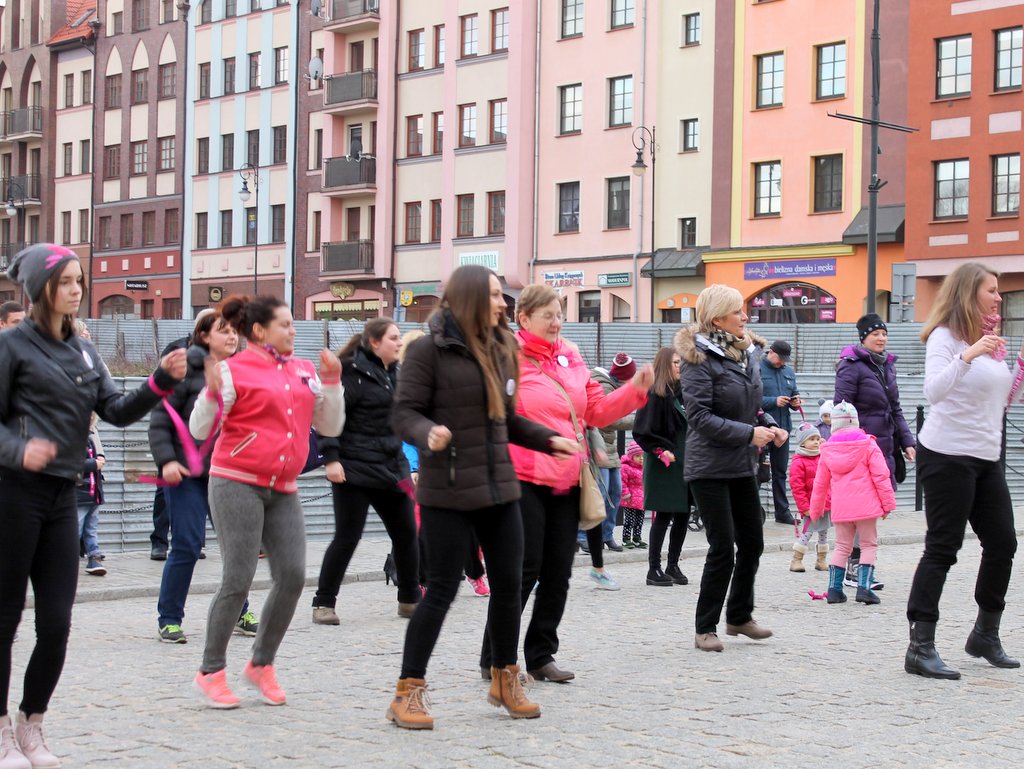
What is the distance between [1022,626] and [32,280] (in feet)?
21.1

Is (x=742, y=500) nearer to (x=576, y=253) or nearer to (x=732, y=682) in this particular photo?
(x=732, y=682)

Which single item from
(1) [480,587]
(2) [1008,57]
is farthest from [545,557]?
(2) [1008,57]

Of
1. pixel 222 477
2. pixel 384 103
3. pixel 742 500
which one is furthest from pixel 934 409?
pixel 384 103

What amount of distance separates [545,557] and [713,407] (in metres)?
1.61

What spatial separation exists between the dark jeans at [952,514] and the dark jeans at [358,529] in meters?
3.37

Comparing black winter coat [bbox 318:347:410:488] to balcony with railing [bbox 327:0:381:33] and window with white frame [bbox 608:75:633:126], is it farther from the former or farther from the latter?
balcony with railing [bbox 327:0:381:33]

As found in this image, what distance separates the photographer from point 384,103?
186 feet

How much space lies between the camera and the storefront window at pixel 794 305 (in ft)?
143

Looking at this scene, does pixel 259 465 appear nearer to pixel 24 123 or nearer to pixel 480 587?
pixel 480 587

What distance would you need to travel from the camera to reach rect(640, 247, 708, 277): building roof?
152 ft

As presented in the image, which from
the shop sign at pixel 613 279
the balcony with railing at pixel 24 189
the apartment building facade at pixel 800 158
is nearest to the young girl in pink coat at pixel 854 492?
the apartment building facade at pixel 800 158

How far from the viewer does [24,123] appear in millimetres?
74188

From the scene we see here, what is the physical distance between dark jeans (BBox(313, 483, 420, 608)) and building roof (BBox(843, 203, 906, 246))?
3376 centimetres

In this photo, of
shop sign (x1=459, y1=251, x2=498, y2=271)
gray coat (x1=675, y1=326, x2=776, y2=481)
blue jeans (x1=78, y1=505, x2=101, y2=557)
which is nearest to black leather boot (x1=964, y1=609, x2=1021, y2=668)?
gray coat (x1=675, y1=326, x2=776, y2=481)
